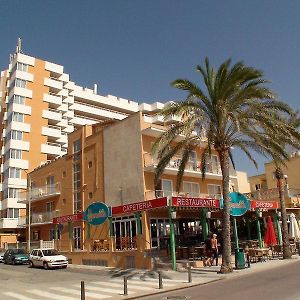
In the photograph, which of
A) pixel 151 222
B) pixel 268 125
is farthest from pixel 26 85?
pixel 268 125

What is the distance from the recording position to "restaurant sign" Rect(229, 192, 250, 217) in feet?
81.6

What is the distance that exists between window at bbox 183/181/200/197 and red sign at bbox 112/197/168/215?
878 centimetres

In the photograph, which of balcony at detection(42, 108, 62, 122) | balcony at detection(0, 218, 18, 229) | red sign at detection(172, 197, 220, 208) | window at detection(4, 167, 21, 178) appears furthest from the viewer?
balcony at detection(42, 108, 62, 122)

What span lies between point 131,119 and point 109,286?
17124mm

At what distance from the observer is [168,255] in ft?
84.4

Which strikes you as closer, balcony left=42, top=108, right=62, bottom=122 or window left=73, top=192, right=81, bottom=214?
window left=73, top=192, right=81, bottom=214

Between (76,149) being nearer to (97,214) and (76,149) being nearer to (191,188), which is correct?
(191,188)

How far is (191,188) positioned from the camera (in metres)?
35.1

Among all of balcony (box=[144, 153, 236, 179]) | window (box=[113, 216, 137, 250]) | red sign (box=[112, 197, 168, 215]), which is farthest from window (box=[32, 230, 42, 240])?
red sign (box=[112, 197, 168, 215])

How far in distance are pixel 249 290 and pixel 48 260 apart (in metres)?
18.6

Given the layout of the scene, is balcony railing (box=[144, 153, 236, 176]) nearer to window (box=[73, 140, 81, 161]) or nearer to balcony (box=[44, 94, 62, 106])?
window (box=[73, 140, 81, 161])

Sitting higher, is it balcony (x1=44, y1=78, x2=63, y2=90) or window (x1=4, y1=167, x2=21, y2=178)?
balcony (x1=44, y1=78, x2=63, y2=90)

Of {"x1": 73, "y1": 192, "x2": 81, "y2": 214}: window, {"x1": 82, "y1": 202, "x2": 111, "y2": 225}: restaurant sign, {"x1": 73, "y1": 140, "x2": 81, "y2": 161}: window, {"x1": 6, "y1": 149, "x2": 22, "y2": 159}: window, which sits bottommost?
{"x1": 82, "y1": 202, "x2": 111, "y2": 225}: restaurant sign

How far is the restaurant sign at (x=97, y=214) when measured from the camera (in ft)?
81.9
